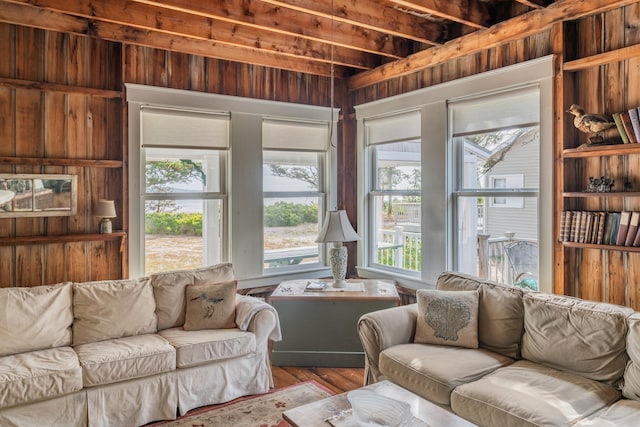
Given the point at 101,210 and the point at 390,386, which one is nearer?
the point at 390,386

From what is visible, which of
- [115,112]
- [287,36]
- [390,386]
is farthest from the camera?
[287,36]

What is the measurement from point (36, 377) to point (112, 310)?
72 centimetres

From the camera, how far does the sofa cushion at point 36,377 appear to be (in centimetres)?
240

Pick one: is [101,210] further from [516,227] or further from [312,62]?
[516,227]

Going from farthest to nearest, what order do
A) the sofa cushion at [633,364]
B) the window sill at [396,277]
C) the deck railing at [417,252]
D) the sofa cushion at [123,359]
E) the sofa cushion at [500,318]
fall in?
the window sill at [396,277], the deck railing at [417,252], the sofa cushion at [500,318], the sofa cushion at [123,359], the sofa cushion at [633,364]

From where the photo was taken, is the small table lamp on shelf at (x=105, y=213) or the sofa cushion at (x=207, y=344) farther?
the small table lamp on shelf at (x=105, y=213)

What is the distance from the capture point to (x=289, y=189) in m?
4.72

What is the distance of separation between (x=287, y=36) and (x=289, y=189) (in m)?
1.55

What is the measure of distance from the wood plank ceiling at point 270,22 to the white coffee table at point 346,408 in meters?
2.52

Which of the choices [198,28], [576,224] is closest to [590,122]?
[576,224]

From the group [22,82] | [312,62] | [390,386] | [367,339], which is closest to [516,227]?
[367,339]

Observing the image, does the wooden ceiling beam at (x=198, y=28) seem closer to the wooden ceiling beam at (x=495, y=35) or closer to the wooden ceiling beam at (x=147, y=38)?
the wooden ceiling beam at (x=147, y=38)

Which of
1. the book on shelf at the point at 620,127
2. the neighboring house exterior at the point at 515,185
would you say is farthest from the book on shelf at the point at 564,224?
the book on shelf at the point at 620,127

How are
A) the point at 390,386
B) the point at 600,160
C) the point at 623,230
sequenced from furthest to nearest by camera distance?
the point at 600,160
the point at 623,230
the point at 390,386
